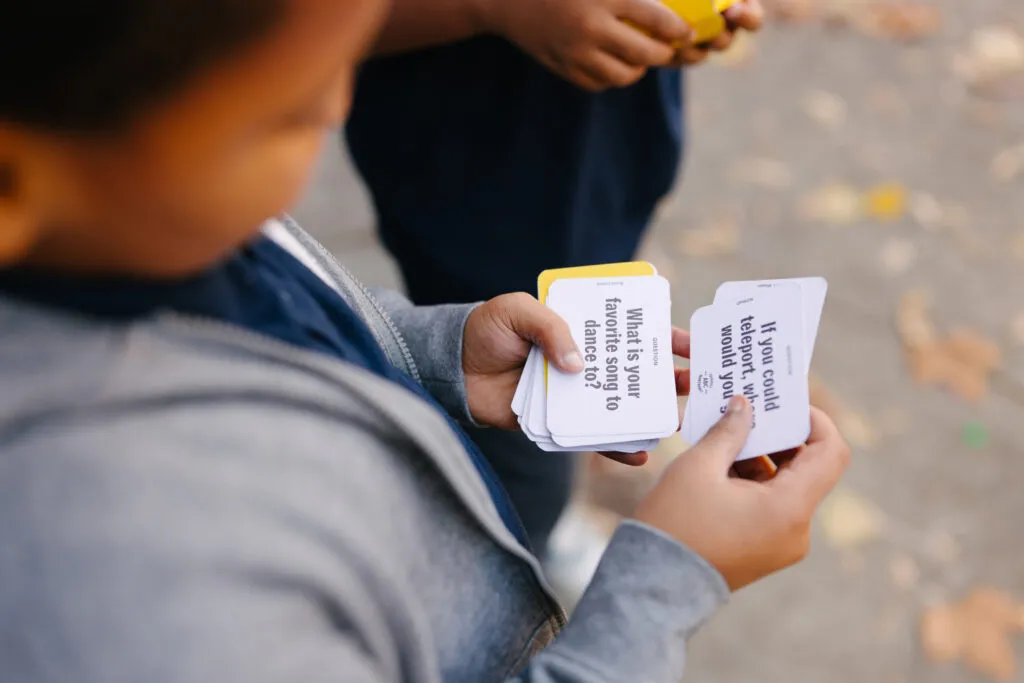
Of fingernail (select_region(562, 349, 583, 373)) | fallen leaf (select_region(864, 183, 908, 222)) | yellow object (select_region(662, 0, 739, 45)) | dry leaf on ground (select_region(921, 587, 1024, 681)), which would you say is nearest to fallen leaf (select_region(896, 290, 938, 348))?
fallen leaf (select_region(864, 183, 908, 222))

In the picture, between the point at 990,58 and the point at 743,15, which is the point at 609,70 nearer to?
the point at 743,15

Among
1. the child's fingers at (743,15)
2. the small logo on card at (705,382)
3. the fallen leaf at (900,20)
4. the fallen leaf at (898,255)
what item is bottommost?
the fallen leaf at (898,255)

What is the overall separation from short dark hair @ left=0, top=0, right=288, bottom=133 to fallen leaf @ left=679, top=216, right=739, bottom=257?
214cm

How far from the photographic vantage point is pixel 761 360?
3.31 feet

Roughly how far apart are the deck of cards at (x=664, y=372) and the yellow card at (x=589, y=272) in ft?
0.06

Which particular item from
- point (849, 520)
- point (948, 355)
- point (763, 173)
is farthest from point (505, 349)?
point (763, 173)

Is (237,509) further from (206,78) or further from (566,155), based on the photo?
Result: (566,155)

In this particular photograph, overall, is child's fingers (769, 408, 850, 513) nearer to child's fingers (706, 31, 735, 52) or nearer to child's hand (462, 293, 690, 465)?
child's hand (462, 293, 690, 465)

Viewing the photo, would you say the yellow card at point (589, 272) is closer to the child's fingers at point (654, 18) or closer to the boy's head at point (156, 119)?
the child's fingers at point (654, 18)

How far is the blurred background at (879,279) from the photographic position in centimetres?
179

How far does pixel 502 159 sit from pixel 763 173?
1627mm

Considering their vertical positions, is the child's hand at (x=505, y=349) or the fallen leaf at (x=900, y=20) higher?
the child's hand at (x=505, y=349)

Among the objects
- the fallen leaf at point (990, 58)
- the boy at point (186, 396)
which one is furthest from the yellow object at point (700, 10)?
the fallen leaf at point (990, 58)

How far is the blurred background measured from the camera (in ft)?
5.89
